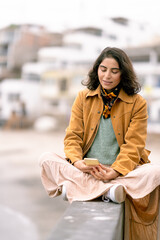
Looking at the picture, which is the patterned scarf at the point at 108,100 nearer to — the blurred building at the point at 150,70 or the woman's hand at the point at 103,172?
the woman's hand at the point at 103,172

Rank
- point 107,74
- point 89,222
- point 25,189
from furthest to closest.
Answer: point 25,189 → point 107,74 → point 89,222

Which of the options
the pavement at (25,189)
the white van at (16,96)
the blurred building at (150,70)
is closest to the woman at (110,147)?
the blurred building at (150,70)

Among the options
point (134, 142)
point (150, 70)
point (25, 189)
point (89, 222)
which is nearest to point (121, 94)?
point (134, 142)

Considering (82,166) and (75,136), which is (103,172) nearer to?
(82,166)

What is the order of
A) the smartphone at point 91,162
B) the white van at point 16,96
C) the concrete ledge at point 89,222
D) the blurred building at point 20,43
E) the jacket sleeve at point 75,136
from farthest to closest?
the white van at point 16,96
the blurred building at point 20,43
the jacket sleeve at point 75,136
the smartphone at point 91,162
the concrete ledge at point 89,222

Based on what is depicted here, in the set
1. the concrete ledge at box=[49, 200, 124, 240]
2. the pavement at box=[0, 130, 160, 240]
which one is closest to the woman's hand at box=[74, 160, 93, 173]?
the concrete ledge at box=[49, 200, 124, 240]

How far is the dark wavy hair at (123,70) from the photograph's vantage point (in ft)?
4.40

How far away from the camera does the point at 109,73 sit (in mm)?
1339

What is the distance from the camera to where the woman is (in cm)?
125

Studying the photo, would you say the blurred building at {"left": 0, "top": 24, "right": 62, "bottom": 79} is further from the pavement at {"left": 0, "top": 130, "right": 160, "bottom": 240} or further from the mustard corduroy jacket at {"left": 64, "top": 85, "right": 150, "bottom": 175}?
the mustard corduroy jacket at {"left": 64, "top": 85, "right": 150, "bottom": 175}

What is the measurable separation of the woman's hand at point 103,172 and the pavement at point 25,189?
21.4ft

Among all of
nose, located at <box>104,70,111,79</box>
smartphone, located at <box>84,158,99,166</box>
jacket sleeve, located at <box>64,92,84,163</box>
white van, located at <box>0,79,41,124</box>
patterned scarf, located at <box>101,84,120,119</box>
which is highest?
nose, located at <box>104,70,111,79</box>

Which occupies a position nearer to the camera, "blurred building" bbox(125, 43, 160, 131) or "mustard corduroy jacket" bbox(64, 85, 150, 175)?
"mustard corduroy jacket" bbox(64, 85, 150, 175)

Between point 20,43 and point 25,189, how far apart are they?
369cm
